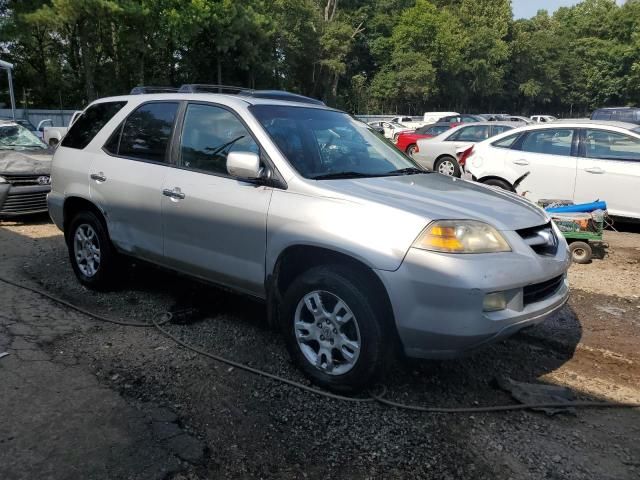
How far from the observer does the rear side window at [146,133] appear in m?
4.39

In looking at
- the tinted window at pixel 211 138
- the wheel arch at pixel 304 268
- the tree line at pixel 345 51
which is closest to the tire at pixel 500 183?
the tinted window at pixel 211 138

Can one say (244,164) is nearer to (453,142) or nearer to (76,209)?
(76,209)

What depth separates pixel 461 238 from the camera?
302cm

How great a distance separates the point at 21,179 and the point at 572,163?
8002mm

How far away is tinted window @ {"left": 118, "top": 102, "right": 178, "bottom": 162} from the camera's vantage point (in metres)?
4.39

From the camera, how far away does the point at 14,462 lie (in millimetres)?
2656

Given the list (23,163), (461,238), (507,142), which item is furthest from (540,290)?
(23,163)

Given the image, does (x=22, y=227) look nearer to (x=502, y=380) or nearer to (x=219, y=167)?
(x=219, y=167)

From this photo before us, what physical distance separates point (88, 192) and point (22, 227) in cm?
414

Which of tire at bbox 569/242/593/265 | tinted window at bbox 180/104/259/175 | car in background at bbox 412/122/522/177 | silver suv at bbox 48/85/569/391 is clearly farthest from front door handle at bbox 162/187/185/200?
car in background at bbox 412/122/522/177

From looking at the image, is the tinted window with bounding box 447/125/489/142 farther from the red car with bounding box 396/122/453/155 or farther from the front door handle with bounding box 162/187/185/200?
the front door handle with bounding box 162/187/185/200

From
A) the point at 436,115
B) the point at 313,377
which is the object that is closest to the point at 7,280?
the point at 313,377

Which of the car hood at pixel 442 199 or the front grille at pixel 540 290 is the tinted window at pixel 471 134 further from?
the front grille at pixel 540 290

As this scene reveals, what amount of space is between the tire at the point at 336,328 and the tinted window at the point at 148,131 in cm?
173
